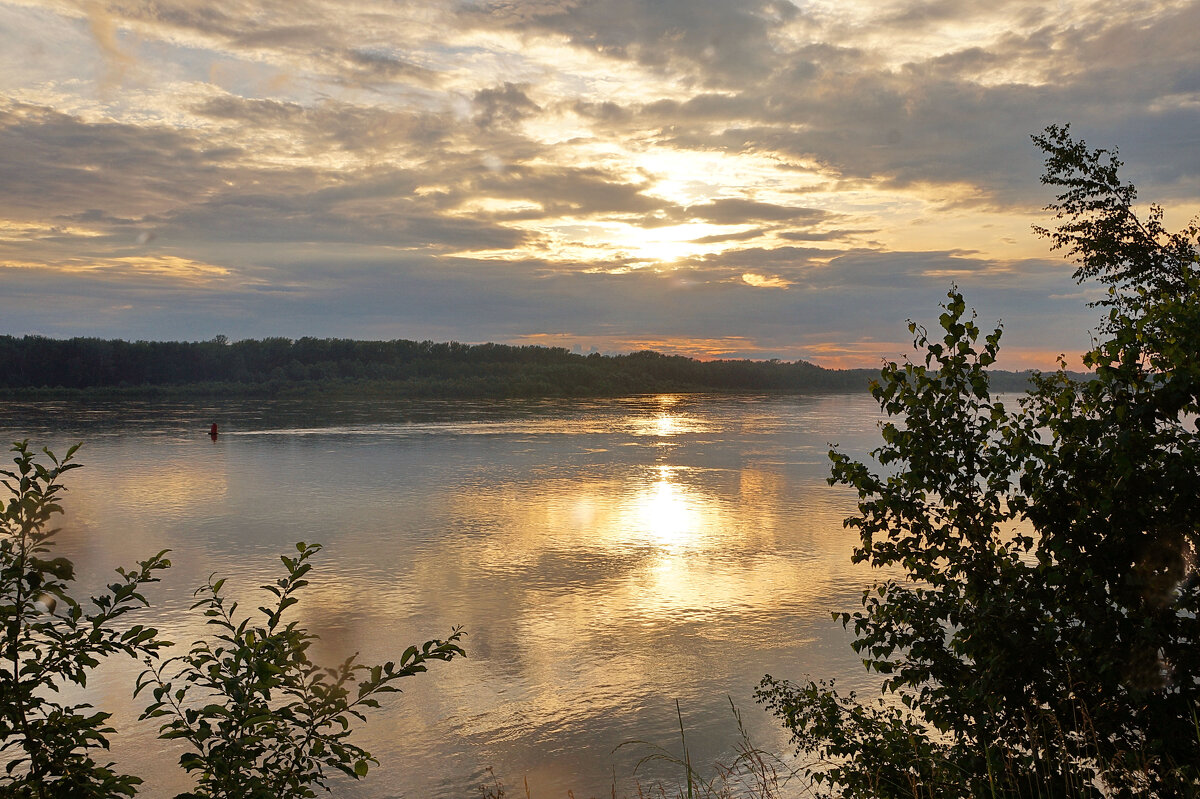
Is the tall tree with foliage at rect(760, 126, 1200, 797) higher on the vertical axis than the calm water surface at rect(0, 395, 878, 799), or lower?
higher

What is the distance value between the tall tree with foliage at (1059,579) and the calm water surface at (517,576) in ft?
17.1

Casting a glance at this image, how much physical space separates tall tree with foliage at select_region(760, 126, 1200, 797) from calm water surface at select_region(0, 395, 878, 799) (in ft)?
17.1

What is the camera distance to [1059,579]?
19.3 ft

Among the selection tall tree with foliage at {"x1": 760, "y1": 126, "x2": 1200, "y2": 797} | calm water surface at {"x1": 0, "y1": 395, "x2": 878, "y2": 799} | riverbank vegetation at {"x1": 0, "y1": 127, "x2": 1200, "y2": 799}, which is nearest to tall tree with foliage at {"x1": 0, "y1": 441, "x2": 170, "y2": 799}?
riverbank vegetation at {"x1": 0, "y1": 127, "x2": 1200, "y2": 799}

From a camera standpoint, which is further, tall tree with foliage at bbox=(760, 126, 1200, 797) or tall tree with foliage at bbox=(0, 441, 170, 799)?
tall tree with foliage at bbox=(760, 126, 1200, 797)

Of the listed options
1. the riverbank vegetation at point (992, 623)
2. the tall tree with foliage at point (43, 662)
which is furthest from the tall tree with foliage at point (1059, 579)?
the tall tree with foliage at point (43, 662)

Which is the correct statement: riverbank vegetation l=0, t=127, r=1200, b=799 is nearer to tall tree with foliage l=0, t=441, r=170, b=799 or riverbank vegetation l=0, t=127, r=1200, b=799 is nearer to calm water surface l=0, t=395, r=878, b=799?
tall tree with foliage l=0, t=441, r=170, b=799

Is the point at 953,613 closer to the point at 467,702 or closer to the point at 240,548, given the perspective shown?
the point at 467,702

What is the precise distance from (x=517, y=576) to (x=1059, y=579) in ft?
56.5

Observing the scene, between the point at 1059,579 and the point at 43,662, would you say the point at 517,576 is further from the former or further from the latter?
the point at 43,662

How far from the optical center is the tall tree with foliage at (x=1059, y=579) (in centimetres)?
562

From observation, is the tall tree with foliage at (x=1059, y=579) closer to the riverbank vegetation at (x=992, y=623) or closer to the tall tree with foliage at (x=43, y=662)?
the riverbank vegetation at (x=992, y=623)

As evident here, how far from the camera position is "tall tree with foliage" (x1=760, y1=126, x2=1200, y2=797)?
221 inches

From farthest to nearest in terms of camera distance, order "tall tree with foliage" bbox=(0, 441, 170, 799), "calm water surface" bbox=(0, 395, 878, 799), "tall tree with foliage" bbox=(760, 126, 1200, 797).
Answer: "calm water surface" bbox=(0, 395, 878, 799)
"tall tree with foliage" bbox=(760, 126, 1200, 797)
"tall tree with foliage" bbox=(0, 441, 170, 799)
